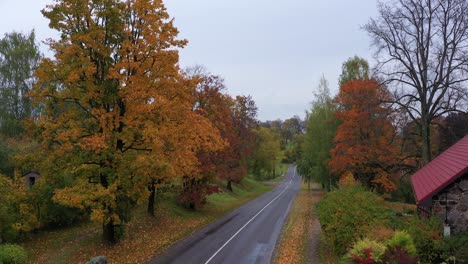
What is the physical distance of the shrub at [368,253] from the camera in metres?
11.0

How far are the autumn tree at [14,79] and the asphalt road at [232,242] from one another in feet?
74.1

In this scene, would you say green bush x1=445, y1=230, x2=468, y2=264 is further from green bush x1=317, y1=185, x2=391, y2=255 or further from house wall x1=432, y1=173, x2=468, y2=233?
green bush x1=317, y1=185, x2=391, y2=255

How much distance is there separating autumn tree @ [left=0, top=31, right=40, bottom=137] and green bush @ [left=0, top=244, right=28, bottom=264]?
23.4m

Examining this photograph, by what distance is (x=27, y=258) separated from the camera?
61.0 feet

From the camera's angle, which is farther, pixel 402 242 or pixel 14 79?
pixel 14 79

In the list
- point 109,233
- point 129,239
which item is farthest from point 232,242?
point 109,233

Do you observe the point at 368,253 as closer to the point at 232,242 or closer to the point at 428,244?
the point at 428,244

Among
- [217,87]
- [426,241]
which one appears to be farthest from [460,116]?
[426,241]

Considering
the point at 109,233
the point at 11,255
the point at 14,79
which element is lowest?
the point at 11,255

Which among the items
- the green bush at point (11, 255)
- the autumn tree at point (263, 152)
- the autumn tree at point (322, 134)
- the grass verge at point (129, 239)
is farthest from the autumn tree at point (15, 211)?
the autumn tree at point (263, 152)

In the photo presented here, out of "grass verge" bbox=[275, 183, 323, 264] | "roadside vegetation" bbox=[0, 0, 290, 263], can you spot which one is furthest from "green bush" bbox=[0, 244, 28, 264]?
"grass verge" bbox=[275, 183, 323, 264]

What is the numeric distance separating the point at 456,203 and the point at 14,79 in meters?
38.7

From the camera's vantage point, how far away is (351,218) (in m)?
15.8

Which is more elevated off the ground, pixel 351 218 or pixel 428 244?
pixel 351 218
